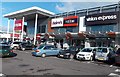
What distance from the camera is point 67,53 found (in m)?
22.3

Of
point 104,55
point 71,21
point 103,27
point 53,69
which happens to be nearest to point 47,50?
point 104,55

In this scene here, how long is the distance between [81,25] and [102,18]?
4963 mm

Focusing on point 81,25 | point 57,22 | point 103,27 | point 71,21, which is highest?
point 57,22

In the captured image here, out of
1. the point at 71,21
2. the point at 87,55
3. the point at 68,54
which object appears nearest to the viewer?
the point at 87,55

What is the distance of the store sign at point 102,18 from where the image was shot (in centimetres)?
2820

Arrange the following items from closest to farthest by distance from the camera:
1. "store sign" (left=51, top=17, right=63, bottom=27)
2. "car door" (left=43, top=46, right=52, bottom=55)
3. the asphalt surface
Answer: the asphalt surface < "car door" (left=43, top=46, right=52, bottom=55) < "store sign" (left=51, top=17, right=63, bottom=27)

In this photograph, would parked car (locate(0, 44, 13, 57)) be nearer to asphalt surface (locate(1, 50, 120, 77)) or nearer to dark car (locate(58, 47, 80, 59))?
asphalt surface (locate(1, 50, 120, 77))

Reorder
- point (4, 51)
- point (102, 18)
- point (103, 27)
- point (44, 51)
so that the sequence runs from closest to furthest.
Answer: point (4, 51), point (44, 51), point (102, 18), point (103, 27)

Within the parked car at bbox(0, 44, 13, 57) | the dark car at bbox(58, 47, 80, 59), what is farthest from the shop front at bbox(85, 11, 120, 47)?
the parked car at bbox(0, 44, 13, 57)

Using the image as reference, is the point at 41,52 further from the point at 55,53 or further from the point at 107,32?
the point at 107,32

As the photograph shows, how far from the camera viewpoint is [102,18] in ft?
98.2

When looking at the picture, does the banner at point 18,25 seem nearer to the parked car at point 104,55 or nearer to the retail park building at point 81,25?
the retail park building at point 81,25

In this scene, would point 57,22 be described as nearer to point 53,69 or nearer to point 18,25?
point 18,25

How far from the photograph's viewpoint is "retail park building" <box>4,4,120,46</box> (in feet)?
93.7
